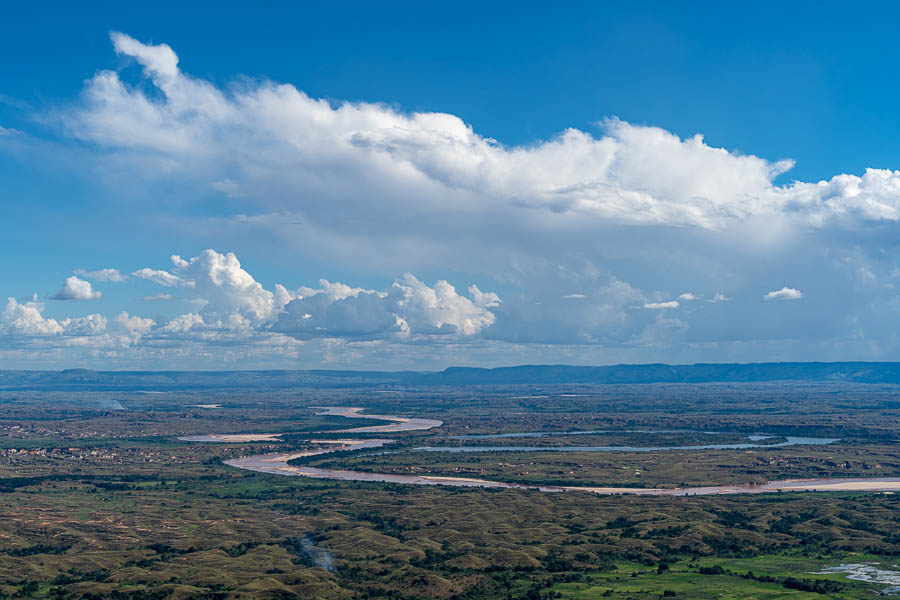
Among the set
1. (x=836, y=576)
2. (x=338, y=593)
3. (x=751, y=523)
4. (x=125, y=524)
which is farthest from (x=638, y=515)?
(x=125, y=524)

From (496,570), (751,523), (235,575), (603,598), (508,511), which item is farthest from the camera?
(508,511)

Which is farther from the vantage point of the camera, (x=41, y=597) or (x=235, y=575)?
(x=235, y=575)

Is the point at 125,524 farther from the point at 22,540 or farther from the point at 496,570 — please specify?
the point at 496,570

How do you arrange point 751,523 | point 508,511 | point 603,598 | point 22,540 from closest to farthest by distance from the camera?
point 603,598 → point 22,540 → point 751,523 → point 508,511

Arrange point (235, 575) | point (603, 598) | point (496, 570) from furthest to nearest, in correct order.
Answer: point (496, 570) → point (235, 575) → point (603, 598)

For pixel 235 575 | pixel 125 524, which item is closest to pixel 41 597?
pixel 235 575

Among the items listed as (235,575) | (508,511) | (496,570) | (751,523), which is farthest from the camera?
(508,511)

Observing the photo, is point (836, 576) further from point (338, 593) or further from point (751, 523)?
point (338, 593)

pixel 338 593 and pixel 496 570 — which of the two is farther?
pixel 496 570
